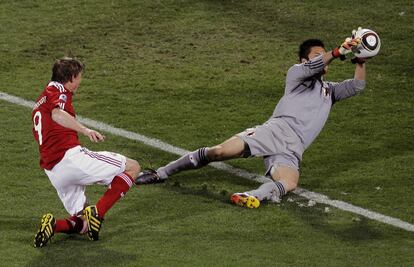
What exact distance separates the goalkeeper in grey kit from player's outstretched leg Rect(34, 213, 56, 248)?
6.04 feet

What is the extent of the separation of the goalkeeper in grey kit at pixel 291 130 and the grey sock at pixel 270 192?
0.15 m

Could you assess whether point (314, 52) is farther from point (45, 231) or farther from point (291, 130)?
point (45, 231)

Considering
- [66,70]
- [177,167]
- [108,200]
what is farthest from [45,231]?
[177,167]

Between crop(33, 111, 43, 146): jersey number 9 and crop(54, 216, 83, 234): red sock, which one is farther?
crop(33, 111, 43, 146): jersey number 9

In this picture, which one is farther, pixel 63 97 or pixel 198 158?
pixel 198 158

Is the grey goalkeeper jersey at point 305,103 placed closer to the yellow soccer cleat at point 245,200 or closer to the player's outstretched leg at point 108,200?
the yellow soccer cleat at point 245,200

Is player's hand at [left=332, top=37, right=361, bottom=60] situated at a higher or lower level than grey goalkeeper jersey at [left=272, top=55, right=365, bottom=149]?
higher

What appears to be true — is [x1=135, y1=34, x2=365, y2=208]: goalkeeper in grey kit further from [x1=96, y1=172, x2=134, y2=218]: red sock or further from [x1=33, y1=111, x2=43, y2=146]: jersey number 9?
[x1=33, y1=111, x2=43, y2=146]: jersey number 9

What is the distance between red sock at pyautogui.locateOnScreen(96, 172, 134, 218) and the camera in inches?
379

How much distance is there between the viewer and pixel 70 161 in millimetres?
9586

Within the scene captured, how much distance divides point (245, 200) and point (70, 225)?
1.60 metres

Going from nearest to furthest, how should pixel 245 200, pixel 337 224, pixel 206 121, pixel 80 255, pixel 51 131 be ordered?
pixel 80 255 < pixel 51 131 < pixel 337 224 < pixel 245 200 < pixel 206 121

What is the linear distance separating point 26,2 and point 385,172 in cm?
664

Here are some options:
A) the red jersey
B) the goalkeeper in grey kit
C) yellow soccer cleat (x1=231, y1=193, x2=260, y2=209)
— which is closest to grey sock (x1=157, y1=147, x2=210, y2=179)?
the goalkeeper in grey kit
